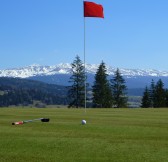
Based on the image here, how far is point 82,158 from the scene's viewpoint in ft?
52.1

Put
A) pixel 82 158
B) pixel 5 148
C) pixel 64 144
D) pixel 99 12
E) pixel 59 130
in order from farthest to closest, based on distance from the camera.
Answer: pixel 99 12
pixel 59 130
pixel 64 144
pixel 5 148
pixel 82 158

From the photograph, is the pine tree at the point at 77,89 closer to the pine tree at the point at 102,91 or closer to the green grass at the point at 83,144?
the pine tree at the point at 102,91

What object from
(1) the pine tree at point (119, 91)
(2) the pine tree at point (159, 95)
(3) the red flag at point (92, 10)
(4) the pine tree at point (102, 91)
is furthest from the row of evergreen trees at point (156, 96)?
(3) the red flag at point (92, 10)

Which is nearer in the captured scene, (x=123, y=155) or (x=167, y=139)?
(x=123, y=155)

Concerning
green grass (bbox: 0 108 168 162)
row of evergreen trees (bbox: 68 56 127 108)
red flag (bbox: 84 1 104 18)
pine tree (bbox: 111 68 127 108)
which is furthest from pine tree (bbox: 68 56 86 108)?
green grass (bbox: 0 108 168 162)

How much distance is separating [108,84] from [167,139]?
9341 cm

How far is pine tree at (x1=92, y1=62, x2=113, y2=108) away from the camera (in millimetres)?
111438

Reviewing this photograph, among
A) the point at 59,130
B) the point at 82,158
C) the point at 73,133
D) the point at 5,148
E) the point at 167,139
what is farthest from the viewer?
the point at 59,130

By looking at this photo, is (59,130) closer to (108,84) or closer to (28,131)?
(28,131)

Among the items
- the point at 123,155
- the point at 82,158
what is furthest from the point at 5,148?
the point at 123,155

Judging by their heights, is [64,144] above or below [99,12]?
below

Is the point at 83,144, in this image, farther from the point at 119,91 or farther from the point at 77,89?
the point at 119,91

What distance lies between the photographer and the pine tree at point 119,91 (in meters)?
113

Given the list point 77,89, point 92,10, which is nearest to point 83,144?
point 92,10
